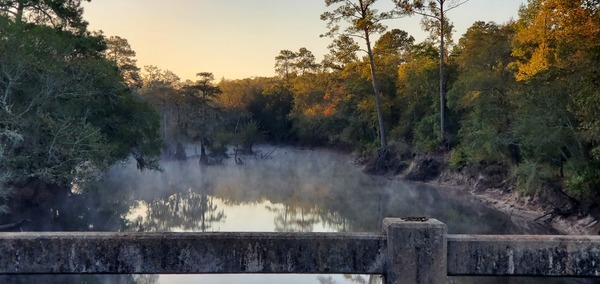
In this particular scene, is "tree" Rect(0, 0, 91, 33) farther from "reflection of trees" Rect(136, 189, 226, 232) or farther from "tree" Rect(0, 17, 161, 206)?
"reflection of trees" Rect(136, 189, 226, 232)

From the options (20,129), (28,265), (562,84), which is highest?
(562,84)

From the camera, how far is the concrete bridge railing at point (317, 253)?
183 inches

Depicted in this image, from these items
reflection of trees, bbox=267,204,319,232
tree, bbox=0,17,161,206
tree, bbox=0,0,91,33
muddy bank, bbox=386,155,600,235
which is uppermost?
tree, bbox=0,0,91,33

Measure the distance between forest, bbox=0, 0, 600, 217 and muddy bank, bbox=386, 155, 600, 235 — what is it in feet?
1.41

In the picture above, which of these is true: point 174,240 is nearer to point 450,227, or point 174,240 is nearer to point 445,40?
point 450,227

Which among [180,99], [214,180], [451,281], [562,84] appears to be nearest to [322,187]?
[214,180]

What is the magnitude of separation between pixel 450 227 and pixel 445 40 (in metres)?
19.4

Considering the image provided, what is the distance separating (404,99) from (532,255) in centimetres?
3624

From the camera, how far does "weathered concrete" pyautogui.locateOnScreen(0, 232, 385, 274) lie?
474 centimetres

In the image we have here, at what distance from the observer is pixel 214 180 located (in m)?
35.2

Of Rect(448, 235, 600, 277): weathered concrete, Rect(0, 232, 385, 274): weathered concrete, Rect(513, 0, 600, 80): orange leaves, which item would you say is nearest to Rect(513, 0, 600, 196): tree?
Rect(513, 0, 600, 80): orange leaves

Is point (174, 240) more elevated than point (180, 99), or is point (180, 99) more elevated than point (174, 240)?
point (180, 99)

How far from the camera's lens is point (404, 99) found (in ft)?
131

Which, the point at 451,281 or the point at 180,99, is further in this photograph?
the point at 180,99
